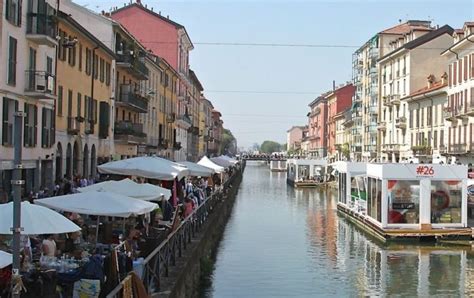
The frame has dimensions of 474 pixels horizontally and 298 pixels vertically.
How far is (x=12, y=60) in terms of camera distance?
1009 inches

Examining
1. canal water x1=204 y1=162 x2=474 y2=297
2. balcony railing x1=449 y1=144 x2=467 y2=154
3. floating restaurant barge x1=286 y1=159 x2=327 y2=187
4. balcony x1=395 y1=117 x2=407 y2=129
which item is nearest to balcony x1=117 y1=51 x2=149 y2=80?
canal water x1=204 y1=162 x2=474 y2=297

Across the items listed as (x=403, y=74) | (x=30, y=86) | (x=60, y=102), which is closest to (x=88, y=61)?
(x=60, y=102)

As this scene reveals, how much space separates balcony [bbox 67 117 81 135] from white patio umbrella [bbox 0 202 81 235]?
24314 mm

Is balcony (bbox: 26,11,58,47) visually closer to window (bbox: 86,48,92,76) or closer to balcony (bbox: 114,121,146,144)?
window (bbox: 86,48,92,76)

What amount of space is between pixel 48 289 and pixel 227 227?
26142 mm

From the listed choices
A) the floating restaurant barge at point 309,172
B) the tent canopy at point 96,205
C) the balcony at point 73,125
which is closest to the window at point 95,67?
the balcony at point 73,125

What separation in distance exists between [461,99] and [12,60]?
3871cm

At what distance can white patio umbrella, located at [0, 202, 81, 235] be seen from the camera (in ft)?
33.6

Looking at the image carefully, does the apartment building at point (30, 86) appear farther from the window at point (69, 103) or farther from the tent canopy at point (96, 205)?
the tent canopy at point (96, 205)

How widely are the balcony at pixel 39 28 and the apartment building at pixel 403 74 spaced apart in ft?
158

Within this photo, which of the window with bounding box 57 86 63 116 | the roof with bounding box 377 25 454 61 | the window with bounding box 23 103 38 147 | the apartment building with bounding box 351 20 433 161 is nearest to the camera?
the window with bounding box 23 103 38 147

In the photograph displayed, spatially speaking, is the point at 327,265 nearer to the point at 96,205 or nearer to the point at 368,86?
the point at 96,205

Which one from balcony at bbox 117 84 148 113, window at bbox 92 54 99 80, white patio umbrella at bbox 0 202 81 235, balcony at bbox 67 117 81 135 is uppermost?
window at bbox 92 54 99 80

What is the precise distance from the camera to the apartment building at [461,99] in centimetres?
5244
